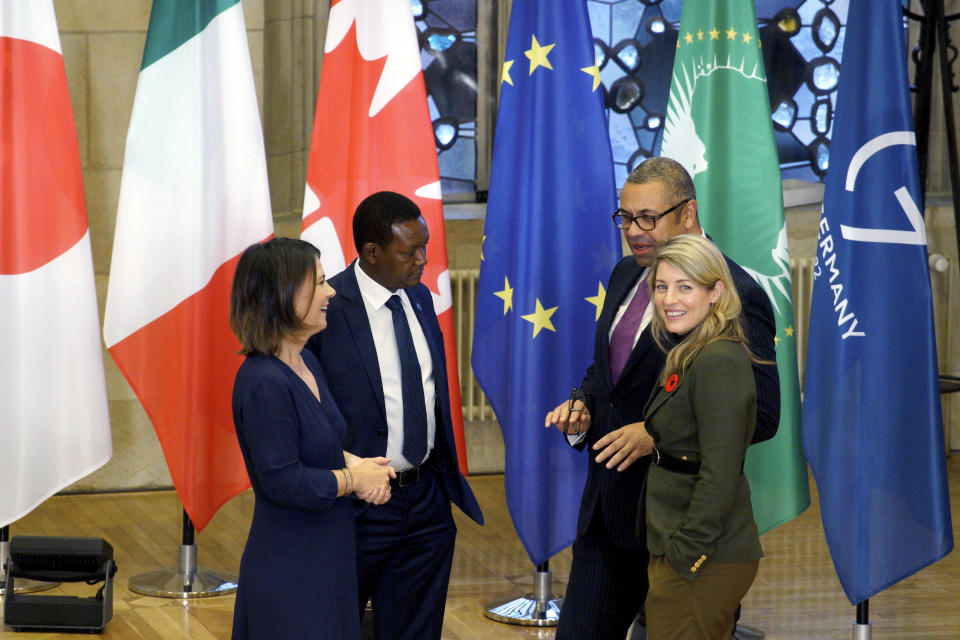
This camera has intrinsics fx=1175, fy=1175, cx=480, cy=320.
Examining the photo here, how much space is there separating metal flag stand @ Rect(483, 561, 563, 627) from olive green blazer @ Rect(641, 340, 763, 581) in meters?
1.73

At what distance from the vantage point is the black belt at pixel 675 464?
2.67 metres

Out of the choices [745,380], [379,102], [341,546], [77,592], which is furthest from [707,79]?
[77,592]

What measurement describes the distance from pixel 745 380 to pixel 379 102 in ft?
7.00

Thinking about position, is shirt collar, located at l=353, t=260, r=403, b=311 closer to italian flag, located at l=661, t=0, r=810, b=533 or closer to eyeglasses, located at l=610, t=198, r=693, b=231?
eyeglasses, located at l=610, t=198, r=693, b=231

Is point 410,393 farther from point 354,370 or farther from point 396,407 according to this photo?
point 354,370

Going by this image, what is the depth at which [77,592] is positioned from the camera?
182 inches

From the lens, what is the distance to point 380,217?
3193 mm

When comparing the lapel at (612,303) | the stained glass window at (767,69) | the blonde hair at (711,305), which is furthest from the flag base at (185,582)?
the stained glass window at (767,69)

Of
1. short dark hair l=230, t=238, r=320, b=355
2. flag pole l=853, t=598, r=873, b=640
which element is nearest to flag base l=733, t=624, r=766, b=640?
flag pole l=853, t=598, r=873, b=640

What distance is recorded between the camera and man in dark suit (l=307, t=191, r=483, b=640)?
3.19 m

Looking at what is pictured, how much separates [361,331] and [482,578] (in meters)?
2.05

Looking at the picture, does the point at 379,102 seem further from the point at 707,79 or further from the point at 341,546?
the point at 341,546

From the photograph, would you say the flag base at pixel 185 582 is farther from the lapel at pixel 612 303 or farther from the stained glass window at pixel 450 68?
the stained glass window at pixel 450 68

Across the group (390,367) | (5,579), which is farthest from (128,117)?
(390,367)
